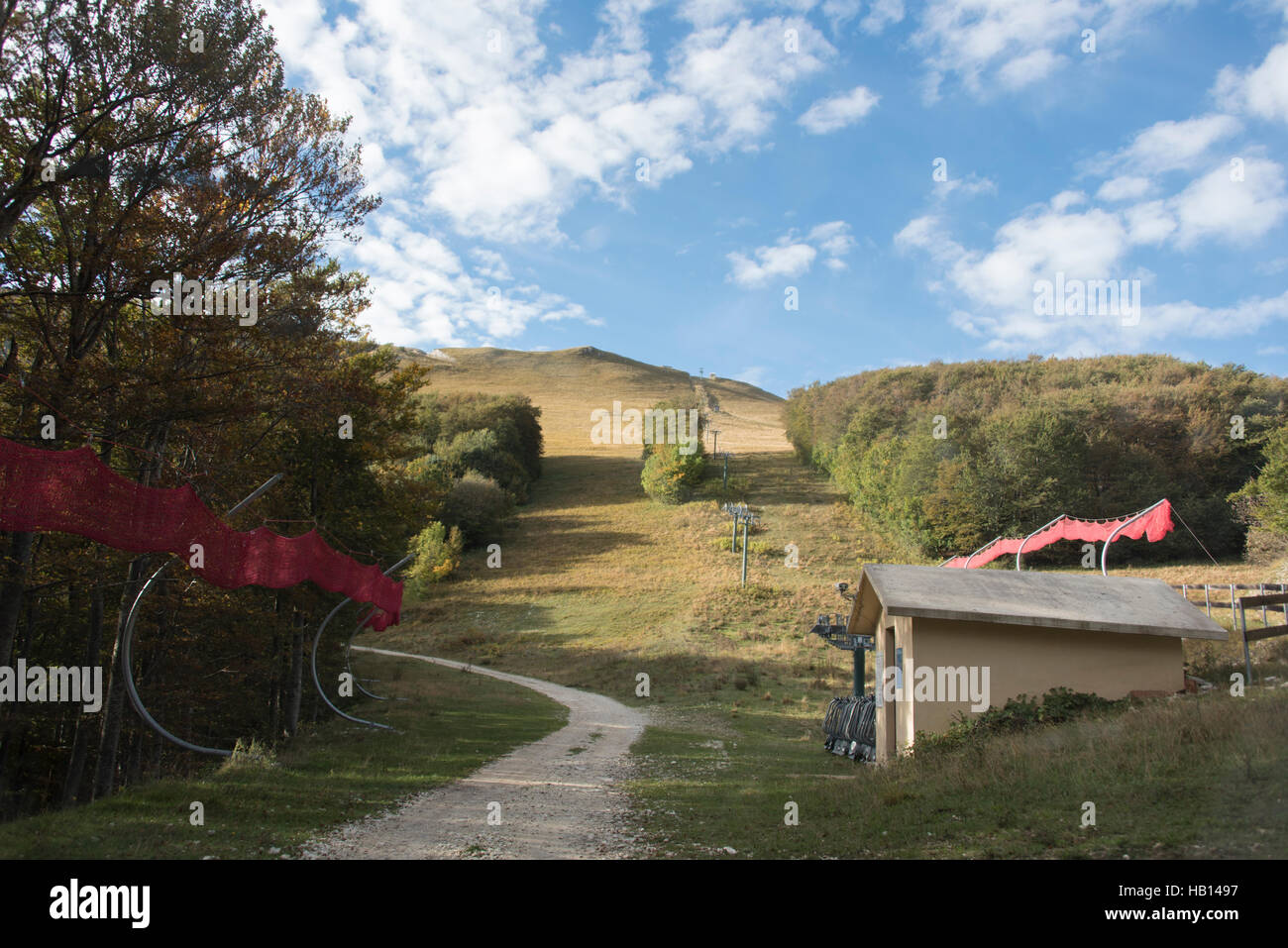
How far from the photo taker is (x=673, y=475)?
68.0 m

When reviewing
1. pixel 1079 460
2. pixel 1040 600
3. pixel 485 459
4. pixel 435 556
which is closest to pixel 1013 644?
pixel 1040 600

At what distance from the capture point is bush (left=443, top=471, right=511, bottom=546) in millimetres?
61000

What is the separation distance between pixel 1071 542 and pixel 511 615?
36.4 meters

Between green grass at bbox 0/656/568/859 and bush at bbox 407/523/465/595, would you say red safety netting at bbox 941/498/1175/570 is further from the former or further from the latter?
bush at bbox 407/523/465/595

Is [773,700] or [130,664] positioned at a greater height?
[130,664]

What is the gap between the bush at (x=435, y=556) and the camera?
4854 centimetres

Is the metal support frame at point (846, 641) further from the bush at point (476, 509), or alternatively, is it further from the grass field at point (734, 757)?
the bush at point (476, 509)

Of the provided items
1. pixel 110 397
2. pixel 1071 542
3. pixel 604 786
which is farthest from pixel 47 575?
pixel 1071 542

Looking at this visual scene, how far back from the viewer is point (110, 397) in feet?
34.3

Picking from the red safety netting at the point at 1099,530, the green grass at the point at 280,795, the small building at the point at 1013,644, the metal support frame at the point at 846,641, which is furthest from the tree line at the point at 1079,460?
the green grass at the point at 280,795

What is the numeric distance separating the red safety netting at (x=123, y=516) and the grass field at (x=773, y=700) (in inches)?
247

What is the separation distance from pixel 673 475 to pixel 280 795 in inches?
2350

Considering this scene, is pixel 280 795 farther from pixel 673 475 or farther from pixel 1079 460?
pixel 673 475
